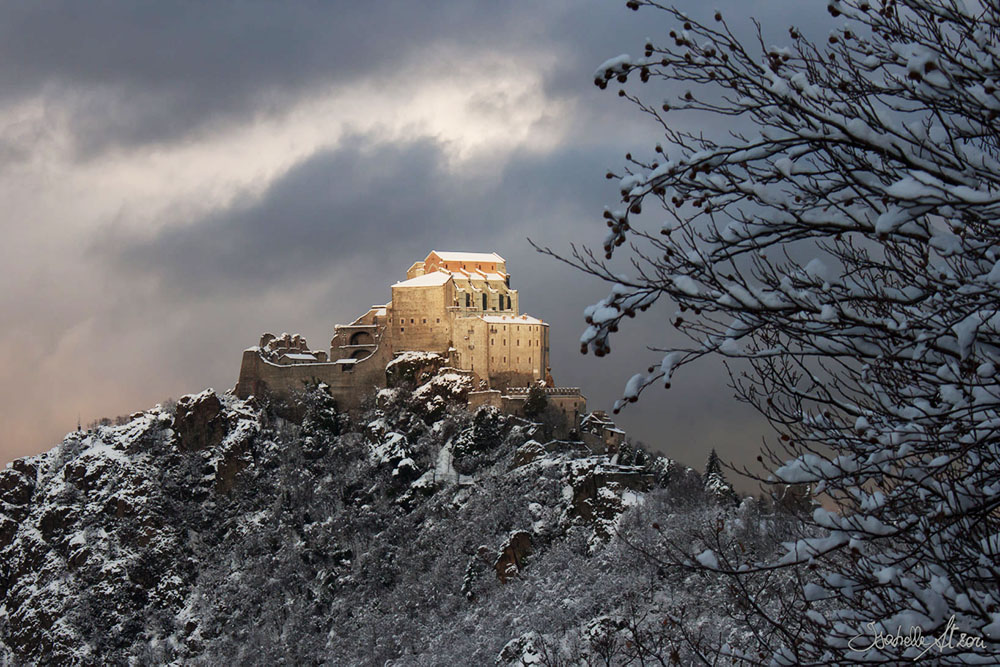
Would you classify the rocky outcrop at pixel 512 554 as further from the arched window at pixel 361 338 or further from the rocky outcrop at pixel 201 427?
the rocky outcrop at pixel 201 427

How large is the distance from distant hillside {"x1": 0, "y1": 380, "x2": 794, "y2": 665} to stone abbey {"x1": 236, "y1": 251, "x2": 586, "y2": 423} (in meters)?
1.63

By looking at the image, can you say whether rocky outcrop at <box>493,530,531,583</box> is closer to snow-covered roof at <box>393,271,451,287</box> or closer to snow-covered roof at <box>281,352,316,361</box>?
snow-covered roof at <box>393,271,451,287</box>

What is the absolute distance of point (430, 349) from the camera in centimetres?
6525

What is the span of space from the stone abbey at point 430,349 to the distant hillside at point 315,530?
1.63 meters

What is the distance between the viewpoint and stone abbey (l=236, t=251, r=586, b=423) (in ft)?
210

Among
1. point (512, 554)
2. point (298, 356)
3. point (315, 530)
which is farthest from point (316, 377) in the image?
point (512, 554)

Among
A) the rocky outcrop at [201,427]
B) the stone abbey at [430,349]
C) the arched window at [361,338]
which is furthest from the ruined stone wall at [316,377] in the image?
the arched window at [361,338]

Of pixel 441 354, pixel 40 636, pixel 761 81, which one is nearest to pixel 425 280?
pixel 441 354

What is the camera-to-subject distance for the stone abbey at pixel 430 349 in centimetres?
6394
